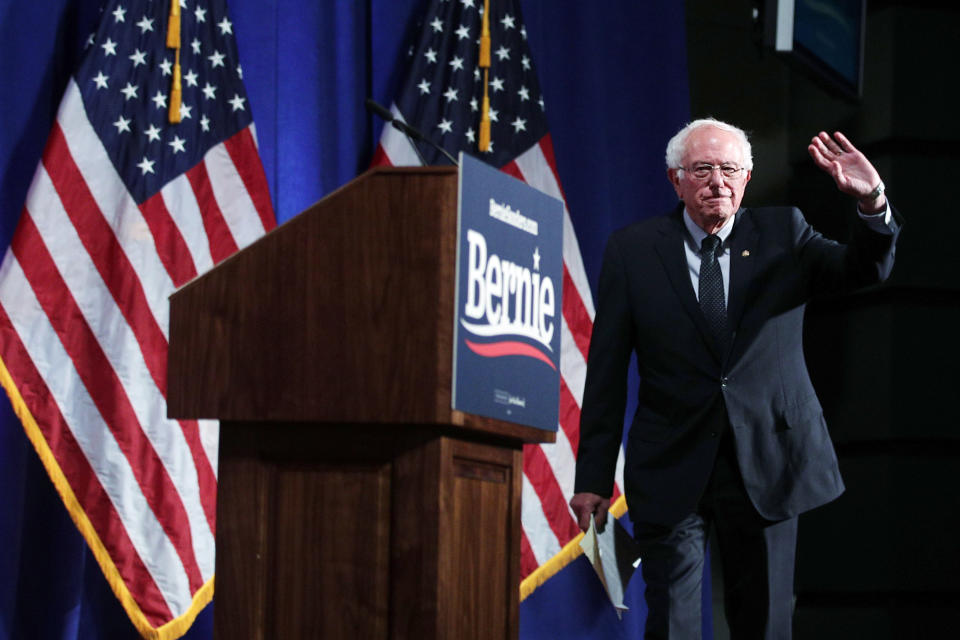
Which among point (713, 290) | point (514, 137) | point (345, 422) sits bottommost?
point (345, 422)

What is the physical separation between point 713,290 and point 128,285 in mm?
2077

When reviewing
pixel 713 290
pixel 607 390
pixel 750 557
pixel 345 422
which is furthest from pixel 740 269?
pixel 345 422

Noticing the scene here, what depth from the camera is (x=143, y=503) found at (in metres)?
4.09

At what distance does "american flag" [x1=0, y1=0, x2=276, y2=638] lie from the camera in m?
4.01

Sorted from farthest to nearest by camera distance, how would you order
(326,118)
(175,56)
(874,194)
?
1. (326,118)
2. (175,56)
3. (874,194)

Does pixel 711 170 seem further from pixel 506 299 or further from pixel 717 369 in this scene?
pixel 506 299

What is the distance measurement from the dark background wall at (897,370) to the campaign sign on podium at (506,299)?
2.87 m

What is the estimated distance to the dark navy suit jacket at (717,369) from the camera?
2787 millimetres

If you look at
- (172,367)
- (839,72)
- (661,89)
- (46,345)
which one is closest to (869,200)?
(172,367)

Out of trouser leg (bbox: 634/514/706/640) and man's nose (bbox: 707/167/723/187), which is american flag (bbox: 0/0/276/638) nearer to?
trouser leg (bbox: 634/514/706/640)

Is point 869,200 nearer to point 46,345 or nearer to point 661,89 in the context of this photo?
point 46,345

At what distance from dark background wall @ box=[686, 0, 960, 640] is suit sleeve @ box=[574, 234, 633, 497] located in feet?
7.44

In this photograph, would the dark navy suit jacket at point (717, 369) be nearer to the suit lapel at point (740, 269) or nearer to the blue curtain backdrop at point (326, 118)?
the suit lapel at point (740, 269)

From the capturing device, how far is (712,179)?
2.88 m
